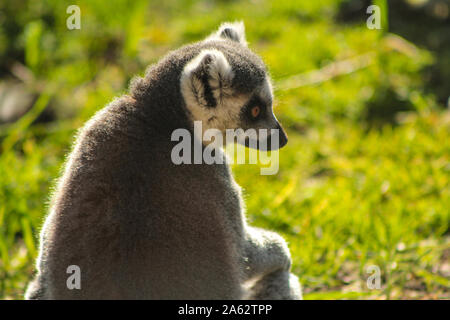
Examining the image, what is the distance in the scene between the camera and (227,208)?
9.52 ft

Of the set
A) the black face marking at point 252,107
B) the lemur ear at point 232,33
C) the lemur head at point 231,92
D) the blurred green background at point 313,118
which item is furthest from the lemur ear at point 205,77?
the lemur ear at point 232,33

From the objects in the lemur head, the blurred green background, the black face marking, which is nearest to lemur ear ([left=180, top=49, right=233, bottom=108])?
the lemur head

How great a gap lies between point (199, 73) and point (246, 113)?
43 cm

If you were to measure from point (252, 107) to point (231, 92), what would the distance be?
0.18 metres

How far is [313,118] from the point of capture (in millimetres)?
6254

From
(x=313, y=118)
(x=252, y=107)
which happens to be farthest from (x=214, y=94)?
(x=313, y=118)

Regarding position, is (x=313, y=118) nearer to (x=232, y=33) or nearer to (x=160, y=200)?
(x=232, y=33)

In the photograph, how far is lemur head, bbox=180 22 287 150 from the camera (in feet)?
9.26

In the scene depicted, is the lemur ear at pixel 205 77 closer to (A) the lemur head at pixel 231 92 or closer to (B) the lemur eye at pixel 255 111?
(A) the lemur head at pixel 231 92

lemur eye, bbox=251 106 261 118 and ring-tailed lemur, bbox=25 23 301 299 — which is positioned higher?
lemur eye, bbox=251 106 261 118

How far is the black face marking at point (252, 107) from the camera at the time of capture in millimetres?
3102

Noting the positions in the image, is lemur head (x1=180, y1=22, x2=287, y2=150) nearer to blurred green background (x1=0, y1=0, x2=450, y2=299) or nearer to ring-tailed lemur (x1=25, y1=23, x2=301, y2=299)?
ring-tailed lemur (x1=25, y1=23, x2=301, y2=299)
